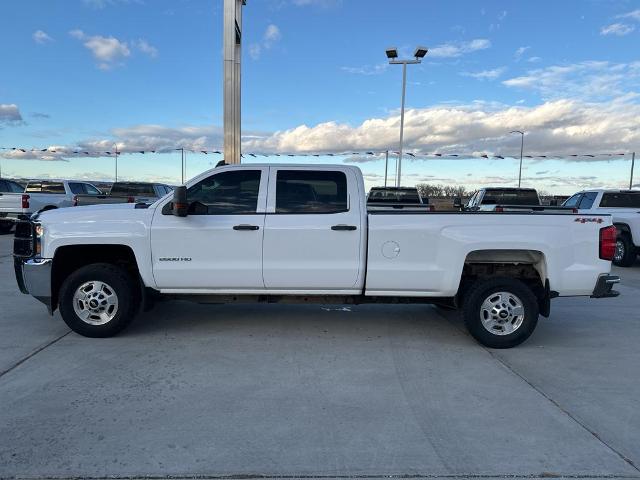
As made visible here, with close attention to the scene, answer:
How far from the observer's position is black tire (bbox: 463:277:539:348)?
5500 mm

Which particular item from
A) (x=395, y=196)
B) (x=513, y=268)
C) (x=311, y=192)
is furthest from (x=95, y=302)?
(x=395, y=196)

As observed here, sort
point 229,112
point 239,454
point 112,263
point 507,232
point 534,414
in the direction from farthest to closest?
point 229,112, point 112,263, point 507,232, point 534,414, point 239,454

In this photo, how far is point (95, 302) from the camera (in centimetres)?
559

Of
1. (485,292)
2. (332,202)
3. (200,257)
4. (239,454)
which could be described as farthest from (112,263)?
(485,292)

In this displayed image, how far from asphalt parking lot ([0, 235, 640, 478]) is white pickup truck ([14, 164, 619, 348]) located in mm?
534

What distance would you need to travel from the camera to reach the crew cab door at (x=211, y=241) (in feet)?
18.0

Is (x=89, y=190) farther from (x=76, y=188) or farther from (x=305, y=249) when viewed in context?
(x=305, y=249)

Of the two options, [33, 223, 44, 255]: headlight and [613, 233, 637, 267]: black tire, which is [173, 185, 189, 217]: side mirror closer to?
[33, 223, 44, 255]: headlight

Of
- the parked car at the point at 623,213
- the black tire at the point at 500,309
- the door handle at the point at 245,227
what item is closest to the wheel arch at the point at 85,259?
the door handle at the point at 245,227

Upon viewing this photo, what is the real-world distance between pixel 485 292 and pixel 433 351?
83 cm

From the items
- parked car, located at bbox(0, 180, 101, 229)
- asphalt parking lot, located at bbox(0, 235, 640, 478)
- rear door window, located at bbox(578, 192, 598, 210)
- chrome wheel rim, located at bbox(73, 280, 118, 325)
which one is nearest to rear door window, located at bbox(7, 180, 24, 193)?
parked car, located at bbox(0, 180, 101, 229)

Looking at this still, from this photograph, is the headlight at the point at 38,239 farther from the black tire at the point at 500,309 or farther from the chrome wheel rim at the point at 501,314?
the chrome wheel rim at the point at 501,314

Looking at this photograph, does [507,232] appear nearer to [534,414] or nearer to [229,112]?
[534,414]

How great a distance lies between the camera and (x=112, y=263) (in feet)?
19.2
